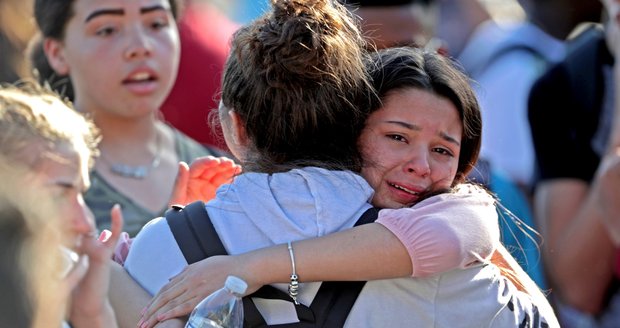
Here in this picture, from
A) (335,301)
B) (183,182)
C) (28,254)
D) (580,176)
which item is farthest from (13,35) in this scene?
(335,301)

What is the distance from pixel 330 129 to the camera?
2.48 metres

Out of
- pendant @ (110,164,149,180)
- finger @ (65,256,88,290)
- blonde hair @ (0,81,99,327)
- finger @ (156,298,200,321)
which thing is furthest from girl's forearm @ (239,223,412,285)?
pendant @ (110,164,149,180)

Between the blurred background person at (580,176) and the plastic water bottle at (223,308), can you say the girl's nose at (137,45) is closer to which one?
the blurred background person at (580,176)

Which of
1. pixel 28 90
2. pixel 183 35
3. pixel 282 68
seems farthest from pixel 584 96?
pixel 282 68

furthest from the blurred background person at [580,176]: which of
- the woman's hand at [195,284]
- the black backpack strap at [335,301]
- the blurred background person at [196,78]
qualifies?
the woman's hand at [195,284]

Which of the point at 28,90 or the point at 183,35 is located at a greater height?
the point at 28,90

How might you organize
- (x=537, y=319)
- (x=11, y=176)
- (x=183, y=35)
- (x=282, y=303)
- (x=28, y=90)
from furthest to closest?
(x=183, y=35) → (x=28, y=90) → (x=11, y=176) → (x=537, y=319) → (x=282, y=303)

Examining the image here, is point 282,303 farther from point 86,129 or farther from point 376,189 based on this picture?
point 86,129

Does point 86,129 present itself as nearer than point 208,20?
Yes

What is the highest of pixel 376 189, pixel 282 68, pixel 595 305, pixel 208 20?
pixel 282 68

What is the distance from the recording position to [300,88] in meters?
2.46

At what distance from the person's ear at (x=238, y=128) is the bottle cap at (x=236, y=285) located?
0.36 metres

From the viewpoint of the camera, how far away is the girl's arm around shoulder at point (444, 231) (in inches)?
92.1

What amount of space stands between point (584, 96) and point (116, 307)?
2359mm
